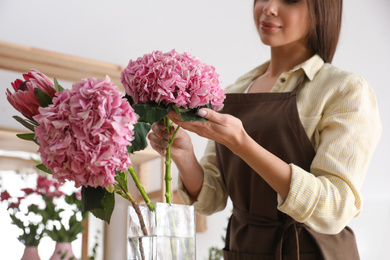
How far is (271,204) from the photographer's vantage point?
1192 mm

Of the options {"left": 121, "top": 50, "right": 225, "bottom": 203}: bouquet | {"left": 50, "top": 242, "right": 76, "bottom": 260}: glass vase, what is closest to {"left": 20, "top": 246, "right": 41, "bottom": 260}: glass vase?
{"left": 50, "top": 242, "right": 76, "bottom": 260}: glass vase

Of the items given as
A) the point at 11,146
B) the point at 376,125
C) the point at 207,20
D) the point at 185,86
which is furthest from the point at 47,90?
the point at 207,20

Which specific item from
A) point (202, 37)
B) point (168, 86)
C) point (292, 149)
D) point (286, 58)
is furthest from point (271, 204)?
point (202, 37)

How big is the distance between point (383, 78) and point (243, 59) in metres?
1.06

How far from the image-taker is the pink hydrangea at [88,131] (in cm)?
62

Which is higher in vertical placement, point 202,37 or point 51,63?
point 202,37

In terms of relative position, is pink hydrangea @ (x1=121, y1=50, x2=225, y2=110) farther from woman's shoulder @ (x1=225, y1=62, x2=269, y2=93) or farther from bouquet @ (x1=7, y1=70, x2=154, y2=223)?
woman's shoulder @ (x1=225, y1=62, x2=269, y2=93)

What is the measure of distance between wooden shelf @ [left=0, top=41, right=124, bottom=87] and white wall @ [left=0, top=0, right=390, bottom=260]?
0.19 meters

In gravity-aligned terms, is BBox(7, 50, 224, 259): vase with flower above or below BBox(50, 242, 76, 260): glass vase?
above

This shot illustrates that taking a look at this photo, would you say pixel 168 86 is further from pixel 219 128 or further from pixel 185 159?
pixel 185 159

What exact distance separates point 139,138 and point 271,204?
0.56m

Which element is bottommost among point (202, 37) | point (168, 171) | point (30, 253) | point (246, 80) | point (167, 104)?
point (30, 253)

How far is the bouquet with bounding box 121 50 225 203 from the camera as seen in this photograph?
0.76 m

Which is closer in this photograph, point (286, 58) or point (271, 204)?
point (271, 204)
